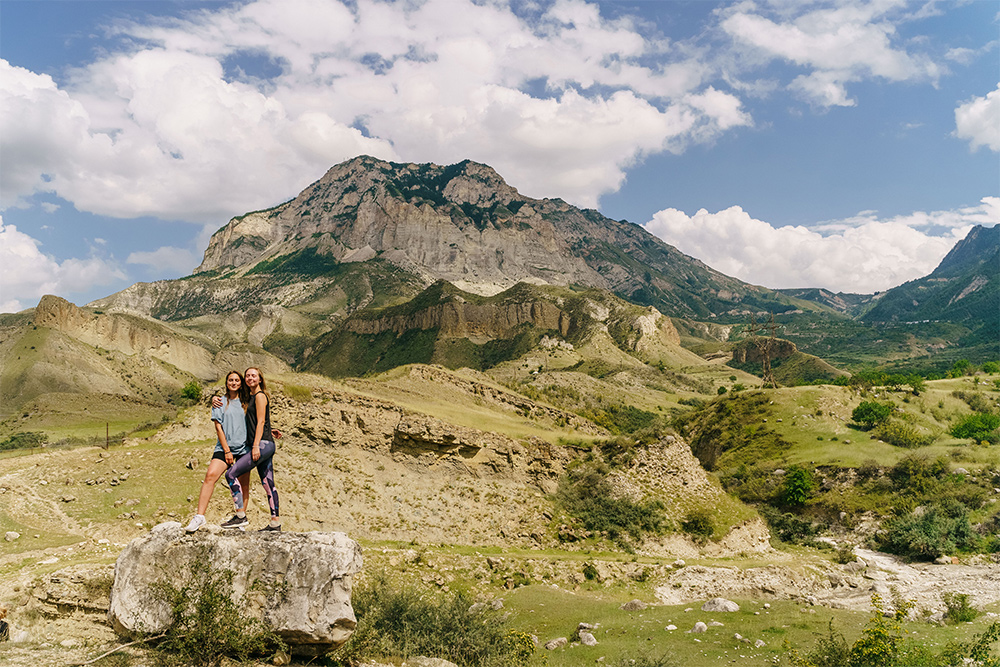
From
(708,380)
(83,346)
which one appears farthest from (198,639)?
(708,380)

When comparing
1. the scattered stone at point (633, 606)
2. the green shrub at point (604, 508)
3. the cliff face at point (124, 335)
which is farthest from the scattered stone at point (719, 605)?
the cliff face at point (124, 335)

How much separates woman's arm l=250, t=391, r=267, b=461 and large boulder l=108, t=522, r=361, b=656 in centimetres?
128

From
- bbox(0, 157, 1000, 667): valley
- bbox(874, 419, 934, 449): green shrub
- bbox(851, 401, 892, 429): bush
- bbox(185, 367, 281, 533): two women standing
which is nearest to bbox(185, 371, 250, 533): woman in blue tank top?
bbox(185, 367, 281, 533): two women standing

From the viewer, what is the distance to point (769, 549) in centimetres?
2806

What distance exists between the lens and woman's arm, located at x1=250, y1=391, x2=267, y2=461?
8805 mm

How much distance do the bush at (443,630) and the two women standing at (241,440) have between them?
4143 mm

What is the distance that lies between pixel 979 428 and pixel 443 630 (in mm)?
47687

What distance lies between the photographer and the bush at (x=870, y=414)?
144 feet

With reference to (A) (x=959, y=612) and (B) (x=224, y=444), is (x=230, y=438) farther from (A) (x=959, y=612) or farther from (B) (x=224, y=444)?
(A) (x=959, y=612)

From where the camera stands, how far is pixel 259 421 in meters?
8.88

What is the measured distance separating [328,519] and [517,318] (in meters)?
166

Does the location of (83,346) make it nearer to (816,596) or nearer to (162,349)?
(162,349)

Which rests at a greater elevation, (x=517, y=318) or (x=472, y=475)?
Answer: (x=517, y=318)

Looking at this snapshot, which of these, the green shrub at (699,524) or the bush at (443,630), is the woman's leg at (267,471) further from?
the green shrub at (699,524)
